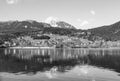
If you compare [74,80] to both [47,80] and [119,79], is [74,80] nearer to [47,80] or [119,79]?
[47,80]

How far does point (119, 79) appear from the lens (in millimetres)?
69750

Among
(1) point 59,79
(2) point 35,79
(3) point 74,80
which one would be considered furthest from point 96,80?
(2) point 35,79

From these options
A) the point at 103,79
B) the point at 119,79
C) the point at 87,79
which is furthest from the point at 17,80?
the point at 119,79

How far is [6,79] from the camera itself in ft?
226

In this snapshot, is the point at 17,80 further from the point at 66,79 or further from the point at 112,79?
the point at 112,79

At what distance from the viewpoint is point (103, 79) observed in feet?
227

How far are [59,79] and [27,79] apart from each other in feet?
37.1

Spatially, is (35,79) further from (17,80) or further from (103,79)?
(103,79)

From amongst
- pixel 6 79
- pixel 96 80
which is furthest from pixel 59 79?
pixel 6 79

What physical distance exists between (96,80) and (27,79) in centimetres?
A: 2409

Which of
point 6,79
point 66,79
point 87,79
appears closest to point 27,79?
point 6,79

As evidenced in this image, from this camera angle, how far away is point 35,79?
6906cm

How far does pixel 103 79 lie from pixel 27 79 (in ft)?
88.4

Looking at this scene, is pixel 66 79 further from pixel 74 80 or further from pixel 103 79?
pixel 103 79
